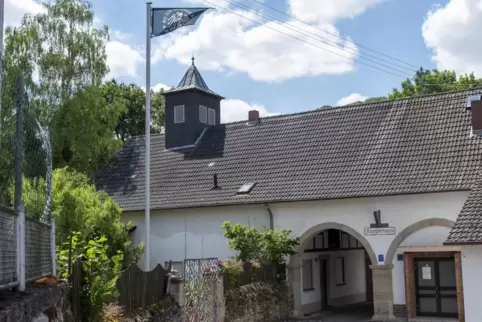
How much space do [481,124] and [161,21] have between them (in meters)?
11.4

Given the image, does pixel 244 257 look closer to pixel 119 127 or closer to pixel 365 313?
pixel 365 313

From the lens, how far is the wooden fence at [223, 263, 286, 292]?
1886 cm

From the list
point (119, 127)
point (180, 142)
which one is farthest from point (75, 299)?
point (119, 127)

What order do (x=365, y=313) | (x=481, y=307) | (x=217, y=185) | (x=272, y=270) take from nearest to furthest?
(x=481, y=307)
(x=272, y=270)
(x=365, y=313)
(x=217, y=185)

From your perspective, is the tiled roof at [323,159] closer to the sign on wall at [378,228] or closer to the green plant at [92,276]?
the sign on wall at [378,228]

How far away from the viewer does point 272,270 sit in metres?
22.5

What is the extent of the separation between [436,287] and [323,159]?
650 centimetres

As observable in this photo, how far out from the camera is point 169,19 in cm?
2091

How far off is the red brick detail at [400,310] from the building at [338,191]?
0.03 meters

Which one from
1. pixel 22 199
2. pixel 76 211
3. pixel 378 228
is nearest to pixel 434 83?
pixel 378 228

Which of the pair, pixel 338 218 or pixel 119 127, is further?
pixel 119 127

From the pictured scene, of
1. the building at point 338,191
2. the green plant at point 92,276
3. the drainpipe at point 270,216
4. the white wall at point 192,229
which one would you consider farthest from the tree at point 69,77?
the green plant at point 92,276

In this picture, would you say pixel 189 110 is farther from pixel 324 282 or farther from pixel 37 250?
pixel 37 250

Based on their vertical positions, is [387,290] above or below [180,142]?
A: below
